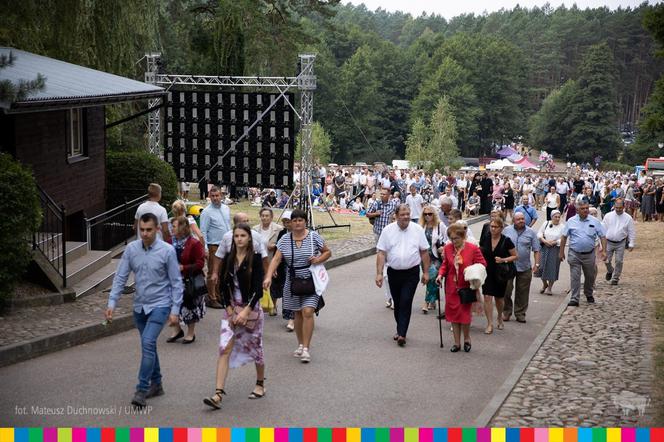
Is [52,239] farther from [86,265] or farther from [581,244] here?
[581,244]

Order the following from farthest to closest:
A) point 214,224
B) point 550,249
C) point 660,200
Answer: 1. point 660,200
2. point 550,249
3. point 214,224

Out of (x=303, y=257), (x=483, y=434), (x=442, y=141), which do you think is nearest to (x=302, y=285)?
(x=303, y=257)

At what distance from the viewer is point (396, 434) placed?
7.80 metres

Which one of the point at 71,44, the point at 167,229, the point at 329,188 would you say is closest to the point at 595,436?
the point at 167,229

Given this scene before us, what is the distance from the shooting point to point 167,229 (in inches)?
502

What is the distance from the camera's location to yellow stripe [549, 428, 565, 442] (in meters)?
7.61

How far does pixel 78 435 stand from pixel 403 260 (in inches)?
198

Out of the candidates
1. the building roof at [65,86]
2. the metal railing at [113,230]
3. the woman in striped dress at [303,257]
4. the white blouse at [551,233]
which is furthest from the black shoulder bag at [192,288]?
the white blouse at [551,233]

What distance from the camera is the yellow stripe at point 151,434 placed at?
762 cm

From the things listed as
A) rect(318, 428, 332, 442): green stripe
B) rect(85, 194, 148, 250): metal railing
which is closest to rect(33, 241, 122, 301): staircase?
rect(85, 194, 148, 250): metal railing

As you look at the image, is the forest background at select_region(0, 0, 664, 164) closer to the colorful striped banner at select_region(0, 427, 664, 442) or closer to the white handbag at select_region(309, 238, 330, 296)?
the white handbag at select_region(309, 238, 330, 296)

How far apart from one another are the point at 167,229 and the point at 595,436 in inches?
274

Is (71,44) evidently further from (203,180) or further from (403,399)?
(403,399)

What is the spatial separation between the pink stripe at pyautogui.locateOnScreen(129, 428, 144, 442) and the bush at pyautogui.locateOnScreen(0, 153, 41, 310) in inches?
191
